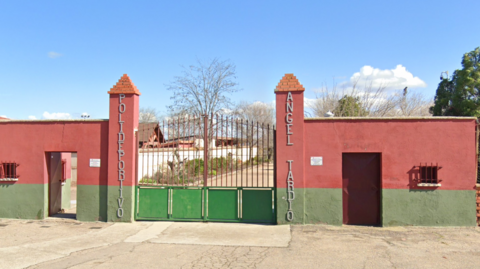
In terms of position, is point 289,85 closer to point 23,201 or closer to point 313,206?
point 313,206

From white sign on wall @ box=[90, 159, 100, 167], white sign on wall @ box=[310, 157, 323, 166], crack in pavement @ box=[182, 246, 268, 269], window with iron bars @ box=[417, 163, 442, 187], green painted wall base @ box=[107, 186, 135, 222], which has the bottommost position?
crack in pavement @ box=[182, 246, 268, 269]

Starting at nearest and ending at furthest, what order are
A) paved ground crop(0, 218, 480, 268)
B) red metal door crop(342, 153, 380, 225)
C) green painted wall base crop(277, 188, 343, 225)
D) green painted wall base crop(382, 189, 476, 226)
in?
1. paved ground crop(0, 218, 480, 268)
2. green painted wall base crop(382, 189, 476, 226)
3. green painted wall base crop(277, 188, 343, 225)
4. red metal door crop(342, 153, 380, 225)

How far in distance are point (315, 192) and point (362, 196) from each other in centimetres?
131

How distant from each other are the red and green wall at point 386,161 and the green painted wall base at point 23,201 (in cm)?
688

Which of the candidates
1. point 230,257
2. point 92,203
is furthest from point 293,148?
point 92,203

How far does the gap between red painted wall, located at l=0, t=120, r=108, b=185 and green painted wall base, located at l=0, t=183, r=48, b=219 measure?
21 centimetres

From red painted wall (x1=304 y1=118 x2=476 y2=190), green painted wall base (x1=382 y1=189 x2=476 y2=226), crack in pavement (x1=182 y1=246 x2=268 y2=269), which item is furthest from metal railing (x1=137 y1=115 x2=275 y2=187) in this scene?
green painted wall base (x1=382 y1=189 x2=476 y2=226)

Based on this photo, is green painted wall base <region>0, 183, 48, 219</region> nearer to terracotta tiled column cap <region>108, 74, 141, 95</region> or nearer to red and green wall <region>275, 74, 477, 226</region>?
terracotta tiled column cap <region>108, 74, 141, 95</region>

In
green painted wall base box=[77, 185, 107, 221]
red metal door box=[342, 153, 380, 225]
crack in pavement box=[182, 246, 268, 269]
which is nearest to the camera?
crack in pavement box=[182, 246, 268, 269]

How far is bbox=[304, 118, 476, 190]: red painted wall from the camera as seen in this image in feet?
31.4

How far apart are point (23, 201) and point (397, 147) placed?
420 inches

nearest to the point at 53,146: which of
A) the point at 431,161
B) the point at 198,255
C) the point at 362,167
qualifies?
the point at 198,255

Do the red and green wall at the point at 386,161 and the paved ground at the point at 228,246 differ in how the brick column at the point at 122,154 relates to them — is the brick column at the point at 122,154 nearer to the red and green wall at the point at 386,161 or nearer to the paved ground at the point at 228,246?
the paved ground at the point at 228,246

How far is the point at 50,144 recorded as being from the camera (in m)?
10.8
